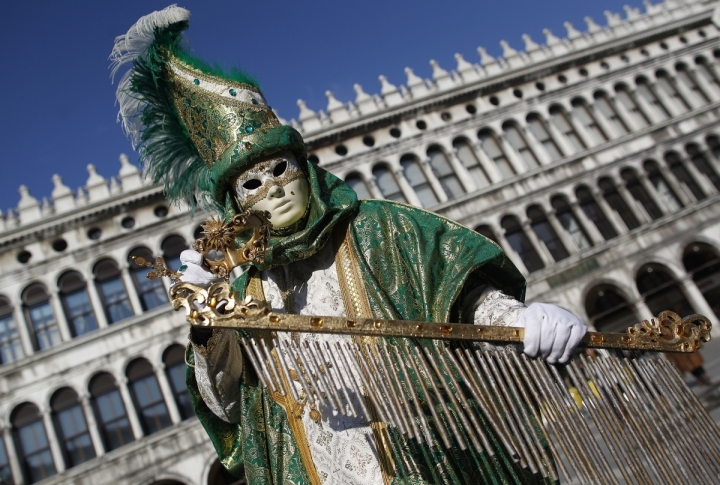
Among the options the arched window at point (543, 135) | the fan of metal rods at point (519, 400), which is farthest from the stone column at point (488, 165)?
the fan of metal rods at point (519, 400)

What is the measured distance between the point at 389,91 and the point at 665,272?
12.4m

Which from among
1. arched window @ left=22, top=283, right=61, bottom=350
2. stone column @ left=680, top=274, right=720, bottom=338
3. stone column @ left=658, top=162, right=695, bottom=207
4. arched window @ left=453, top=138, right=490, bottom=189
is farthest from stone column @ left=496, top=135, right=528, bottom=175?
arched window @ left=22, top=283, right=61, bottom=350

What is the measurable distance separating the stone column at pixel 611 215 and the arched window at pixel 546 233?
225cm

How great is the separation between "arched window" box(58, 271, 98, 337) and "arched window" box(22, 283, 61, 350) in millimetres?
430

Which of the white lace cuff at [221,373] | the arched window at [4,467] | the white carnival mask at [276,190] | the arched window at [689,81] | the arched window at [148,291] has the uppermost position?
the arched window at [689,81]

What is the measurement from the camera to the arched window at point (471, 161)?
21.5 metres

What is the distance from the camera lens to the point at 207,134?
2.79 meters

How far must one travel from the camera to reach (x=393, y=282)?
258 centimetres

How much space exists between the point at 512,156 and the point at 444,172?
275cm

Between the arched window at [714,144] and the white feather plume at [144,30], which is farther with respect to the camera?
the arched window at [714,144]

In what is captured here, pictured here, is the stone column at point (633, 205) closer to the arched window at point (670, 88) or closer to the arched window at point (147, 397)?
the arched window at point (670, 88)

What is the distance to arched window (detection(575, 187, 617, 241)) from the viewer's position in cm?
2122

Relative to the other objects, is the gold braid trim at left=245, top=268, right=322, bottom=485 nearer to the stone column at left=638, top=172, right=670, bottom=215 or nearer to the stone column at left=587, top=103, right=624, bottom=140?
the stone column at left=638, top=172, right=670, bottom=215

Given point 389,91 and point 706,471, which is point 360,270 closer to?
point 706,471
